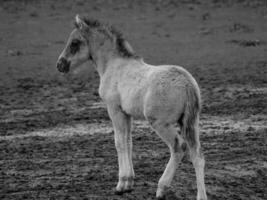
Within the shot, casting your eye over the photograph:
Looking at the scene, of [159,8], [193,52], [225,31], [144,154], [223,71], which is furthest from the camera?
[159,8]

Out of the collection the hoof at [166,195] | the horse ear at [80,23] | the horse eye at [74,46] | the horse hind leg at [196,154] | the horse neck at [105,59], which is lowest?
the hoof at [166,195]

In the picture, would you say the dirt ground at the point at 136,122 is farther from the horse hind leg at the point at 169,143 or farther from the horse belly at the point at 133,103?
the horse belly at the point at 133,103

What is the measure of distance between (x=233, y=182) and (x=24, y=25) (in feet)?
48.9

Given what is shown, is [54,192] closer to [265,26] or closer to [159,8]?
[265,26]

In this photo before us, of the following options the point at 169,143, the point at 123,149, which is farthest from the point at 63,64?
the point at 169,143

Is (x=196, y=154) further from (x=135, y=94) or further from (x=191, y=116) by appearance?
(x=135, y=94)

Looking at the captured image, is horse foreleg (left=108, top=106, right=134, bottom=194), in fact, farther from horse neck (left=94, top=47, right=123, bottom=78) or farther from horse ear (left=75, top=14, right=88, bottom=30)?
horse ear (left=75, top=14, right=88, bottom=30)

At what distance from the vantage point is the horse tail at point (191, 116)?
7082 mm

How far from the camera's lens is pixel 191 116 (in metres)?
7.09

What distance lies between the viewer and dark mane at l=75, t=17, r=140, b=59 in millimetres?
8093

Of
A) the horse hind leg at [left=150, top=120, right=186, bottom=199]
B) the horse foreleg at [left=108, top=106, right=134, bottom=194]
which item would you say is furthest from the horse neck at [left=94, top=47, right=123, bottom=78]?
the horse hind leg at [left=150, top=120, right=186, bottom=199]

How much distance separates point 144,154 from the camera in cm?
966

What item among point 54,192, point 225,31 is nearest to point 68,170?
point 54,192

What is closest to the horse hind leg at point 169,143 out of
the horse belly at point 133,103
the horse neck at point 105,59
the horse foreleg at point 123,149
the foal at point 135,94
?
the foal at point 135,94
